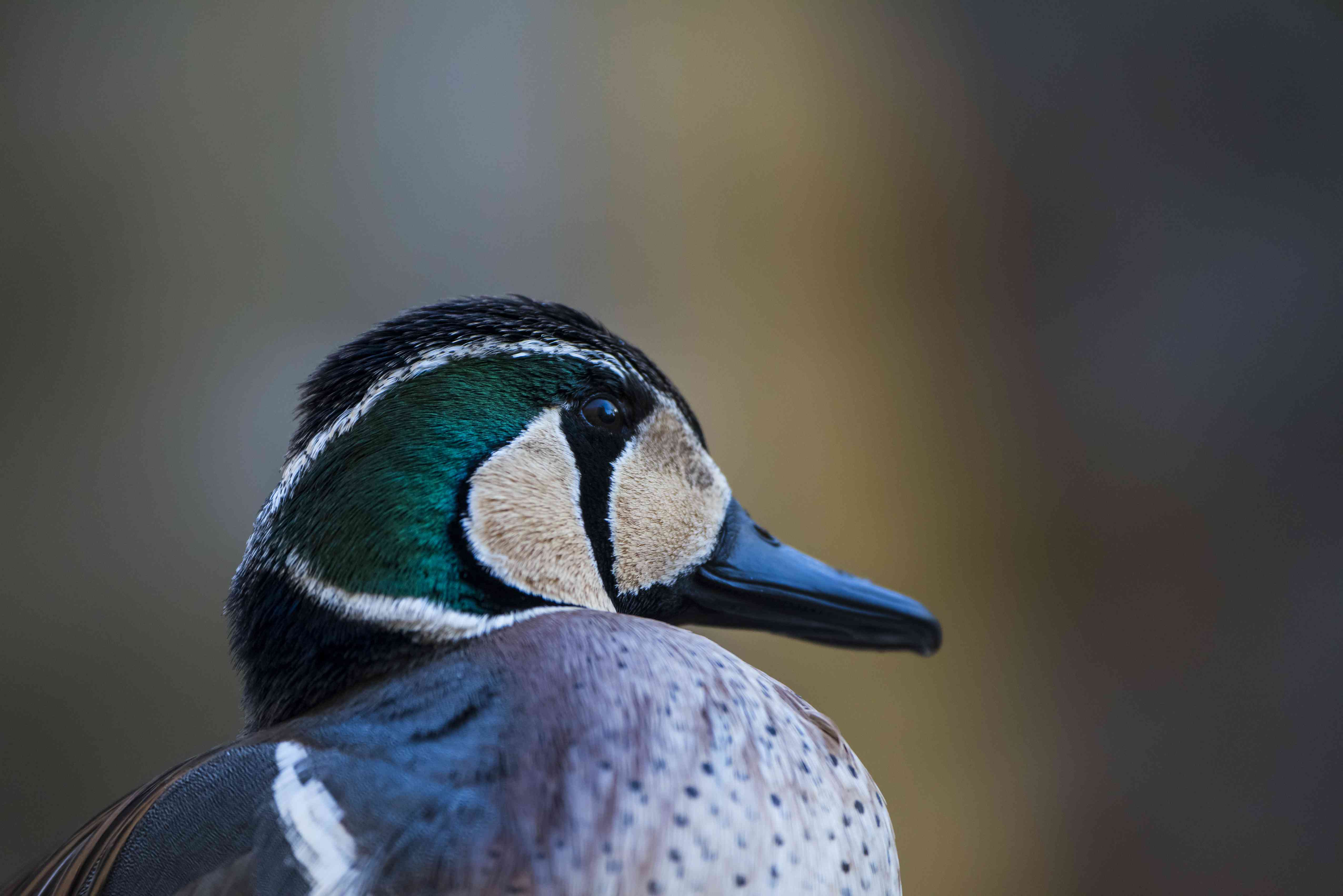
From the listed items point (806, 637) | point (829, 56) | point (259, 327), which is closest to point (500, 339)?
point (806, 637)

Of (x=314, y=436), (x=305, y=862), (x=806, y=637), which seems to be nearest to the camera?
(x=305, y=862)

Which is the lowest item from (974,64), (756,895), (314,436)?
(756,895)

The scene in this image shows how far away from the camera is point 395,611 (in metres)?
0.51

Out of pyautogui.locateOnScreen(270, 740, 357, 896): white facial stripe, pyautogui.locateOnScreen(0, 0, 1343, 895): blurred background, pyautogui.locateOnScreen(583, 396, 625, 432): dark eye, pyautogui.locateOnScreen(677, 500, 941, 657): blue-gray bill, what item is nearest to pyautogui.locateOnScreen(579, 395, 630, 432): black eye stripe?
pyautogui.locateOnScreen(583, 396, 625, 432): dark eye

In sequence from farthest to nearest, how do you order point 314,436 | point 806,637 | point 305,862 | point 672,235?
point 672,235, point 806,637, point 314,436, point 305,862

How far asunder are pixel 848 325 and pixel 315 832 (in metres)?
1.53

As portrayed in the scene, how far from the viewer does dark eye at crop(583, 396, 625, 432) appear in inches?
22.7

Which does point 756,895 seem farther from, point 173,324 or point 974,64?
point 974,64

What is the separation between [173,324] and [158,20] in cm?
47

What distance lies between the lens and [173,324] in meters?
1.57

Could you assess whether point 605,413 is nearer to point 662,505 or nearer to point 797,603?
point 662,505

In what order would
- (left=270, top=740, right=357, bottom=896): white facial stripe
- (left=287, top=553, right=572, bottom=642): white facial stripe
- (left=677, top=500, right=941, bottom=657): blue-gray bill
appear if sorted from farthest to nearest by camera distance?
1. (left=677, top=500, right=941, bottom=657): blue-gray bill
2. (left=287, top=553, right=572, bottom=642): white facial stripe
3. (left=270, top=740, right=357, bottom=896): white facial stripe

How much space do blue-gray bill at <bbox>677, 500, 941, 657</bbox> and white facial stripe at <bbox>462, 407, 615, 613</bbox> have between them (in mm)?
83

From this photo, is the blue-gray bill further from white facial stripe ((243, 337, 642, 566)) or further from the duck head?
white facial stripe ((243, 337, 642, 566))
